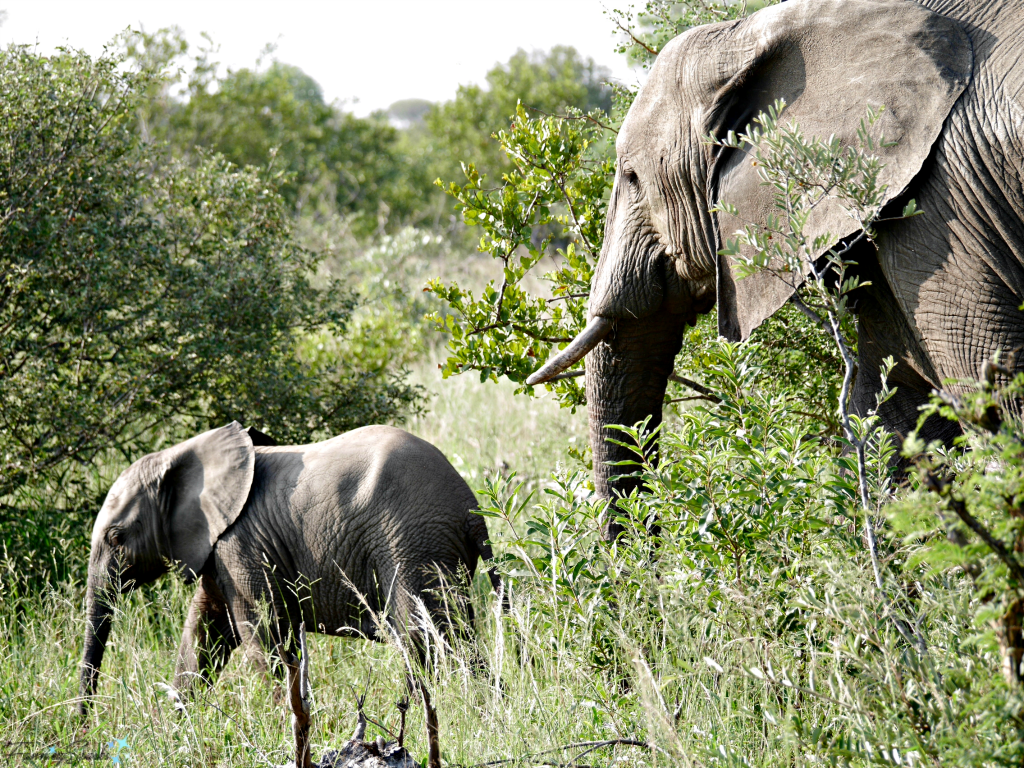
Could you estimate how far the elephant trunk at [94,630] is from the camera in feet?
14.3

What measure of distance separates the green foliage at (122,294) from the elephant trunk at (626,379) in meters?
2.76

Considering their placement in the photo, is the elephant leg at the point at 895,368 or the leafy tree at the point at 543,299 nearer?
the elephant leg at the point at 895,368

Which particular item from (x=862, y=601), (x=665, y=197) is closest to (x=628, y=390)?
(x=665, y=197)

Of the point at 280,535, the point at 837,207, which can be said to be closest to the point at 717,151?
the point at 837,207

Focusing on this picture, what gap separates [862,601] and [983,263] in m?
1.16

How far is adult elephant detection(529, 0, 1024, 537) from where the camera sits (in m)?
2.86

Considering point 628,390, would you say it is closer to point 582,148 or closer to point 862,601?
point 582,148

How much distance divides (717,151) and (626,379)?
0.98 m

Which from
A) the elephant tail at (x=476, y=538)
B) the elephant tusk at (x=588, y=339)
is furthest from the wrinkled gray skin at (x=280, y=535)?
the elephant tusk at (x=588, y=339)

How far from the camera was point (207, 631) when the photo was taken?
4.88m

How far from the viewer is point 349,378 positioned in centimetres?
700

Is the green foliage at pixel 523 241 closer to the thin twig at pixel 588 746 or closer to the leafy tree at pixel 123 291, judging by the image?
the leafy tree at pixel 123 291

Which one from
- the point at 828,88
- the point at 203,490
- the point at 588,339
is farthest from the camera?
the point at 203,490

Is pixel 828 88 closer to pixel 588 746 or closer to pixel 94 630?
pixel 588 746
